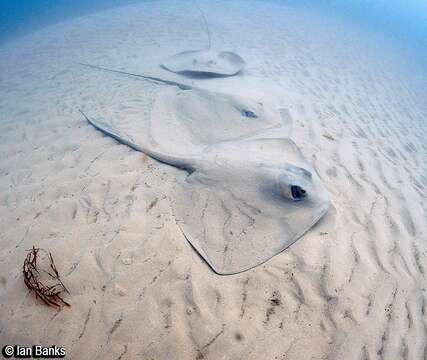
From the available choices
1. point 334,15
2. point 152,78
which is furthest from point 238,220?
point 334,15

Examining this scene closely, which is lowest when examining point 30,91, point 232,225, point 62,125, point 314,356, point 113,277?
point 30,91

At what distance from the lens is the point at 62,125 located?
216 inches

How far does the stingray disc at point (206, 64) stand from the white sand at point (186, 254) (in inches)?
50.5

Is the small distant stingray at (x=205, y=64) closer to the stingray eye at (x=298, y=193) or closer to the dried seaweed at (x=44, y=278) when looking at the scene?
the stingray eye at (x=298, y=193)

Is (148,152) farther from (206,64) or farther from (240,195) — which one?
(206,64)

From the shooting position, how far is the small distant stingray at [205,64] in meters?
7.63

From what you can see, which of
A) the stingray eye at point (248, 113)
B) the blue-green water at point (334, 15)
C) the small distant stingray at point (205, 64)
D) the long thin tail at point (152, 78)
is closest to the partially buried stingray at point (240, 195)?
the stingray eye at point (248, 113)

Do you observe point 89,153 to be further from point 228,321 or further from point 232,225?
point 228,321

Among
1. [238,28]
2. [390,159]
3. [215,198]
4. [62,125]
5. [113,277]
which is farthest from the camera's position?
[238,28]

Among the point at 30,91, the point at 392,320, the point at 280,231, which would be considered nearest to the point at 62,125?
the point at 30,91

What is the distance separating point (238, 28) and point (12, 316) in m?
16.8

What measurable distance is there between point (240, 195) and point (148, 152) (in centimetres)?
170

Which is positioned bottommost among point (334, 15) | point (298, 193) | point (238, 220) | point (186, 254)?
point (186, 254)

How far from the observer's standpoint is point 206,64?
25.8ft
